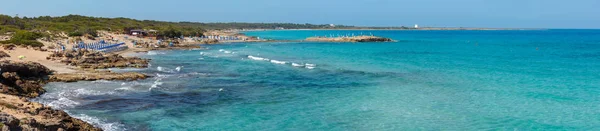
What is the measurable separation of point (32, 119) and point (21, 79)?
1349 cm

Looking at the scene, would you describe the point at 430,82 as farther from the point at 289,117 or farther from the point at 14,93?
the point at 14,93

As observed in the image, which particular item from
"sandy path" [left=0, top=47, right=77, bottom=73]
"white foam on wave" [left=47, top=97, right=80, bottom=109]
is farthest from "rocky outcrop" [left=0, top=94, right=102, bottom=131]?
"sandy path" [left=0, top=47, right=77, bottom=73]

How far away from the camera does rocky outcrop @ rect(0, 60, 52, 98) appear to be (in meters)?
23.4

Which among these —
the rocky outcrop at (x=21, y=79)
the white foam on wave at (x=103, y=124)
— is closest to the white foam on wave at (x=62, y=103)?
the rocky outcrop at (x=21, y=79)

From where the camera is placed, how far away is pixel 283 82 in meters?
32.1

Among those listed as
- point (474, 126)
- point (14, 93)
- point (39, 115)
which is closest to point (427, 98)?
point (474, 126)

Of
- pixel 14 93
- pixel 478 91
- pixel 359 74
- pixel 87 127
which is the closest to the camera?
pixel 87 127

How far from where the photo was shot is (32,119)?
46.2ft

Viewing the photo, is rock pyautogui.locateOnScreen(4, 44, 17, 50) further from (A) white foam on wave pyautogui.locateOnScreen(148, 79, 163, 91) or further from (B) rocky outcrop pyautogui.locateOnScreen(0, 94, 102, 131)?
(B) rocky outcrop pyautogui.locateOnScreen(0, 94, 102, 131)

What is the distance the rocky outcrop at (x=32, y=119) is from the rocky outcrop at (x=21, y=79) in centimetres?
307

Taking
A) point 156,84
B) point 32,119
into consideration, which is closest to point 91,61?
point 156,84

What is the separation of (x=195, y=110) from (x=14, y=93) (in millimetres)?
9001

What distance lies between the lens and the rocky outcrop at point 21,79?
76.8ft

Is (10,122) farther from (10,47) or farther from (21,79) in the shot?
(10,47)
